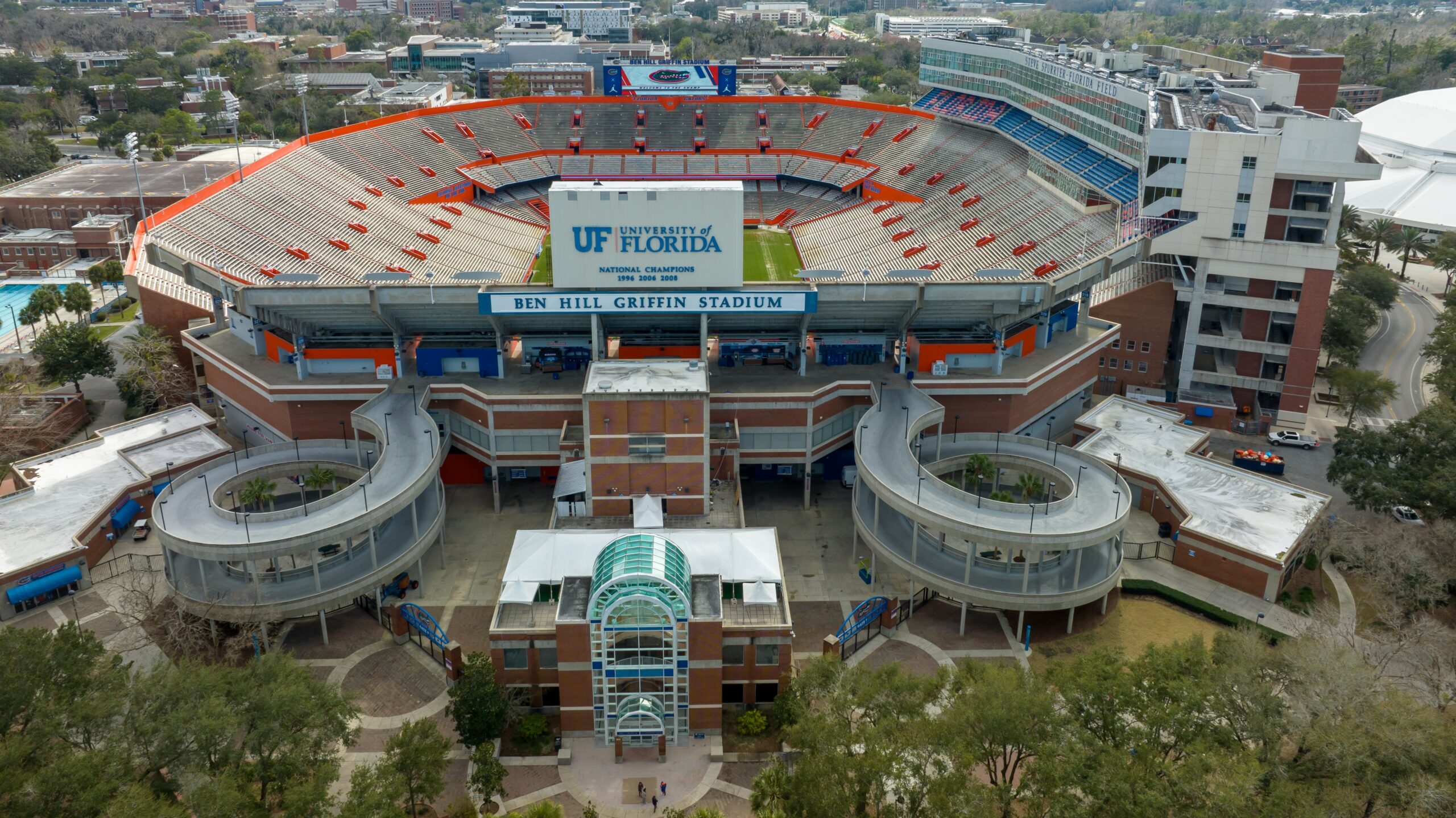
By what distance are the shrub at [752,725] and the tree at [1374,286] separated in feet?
266

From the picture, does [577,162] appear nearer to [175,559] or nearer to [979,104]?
[979,104]

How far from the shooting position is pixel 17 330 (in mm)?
97188

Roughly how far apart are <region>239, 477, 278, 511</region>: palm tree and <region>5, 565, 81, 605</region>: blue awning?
31.9 ft

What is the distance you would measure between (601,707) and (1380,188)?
13137 centimetres

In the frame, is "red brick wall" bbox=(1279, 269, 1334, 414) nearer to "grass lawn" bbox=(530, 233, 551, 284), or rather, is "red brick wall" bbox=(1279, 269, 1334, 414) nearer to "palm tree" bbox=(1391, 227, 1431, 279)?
"palm tree" bbox=(1391, 227, 1431, 279)

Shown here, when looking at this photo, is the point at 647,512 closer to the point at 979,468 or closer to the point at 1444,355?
the point at 979,468

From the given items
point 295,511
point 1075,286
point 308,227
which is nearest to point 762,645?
point 295,511

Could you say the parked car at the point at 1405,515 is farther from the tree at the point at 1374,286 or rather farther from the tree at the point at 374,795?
the tree at the point at 374,795

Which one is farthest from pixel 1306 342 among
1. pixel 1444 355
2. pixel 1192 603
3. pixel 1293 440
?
pixel 1192 603

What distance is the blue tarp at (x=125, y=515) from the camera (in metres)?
64.2

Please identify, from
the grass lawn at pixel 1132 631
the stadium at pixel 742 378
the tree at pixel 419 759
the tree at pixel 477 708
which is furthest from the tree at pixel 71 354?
the grass lawn at pixel 1132 631

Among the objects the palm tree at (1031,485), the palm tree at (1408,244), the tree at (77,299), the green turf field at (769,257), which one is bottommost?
the palm tree at (1031,485)

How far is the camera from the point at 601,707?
157 ft

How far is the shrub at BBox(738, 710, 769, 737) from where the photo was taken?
48.2 meters
